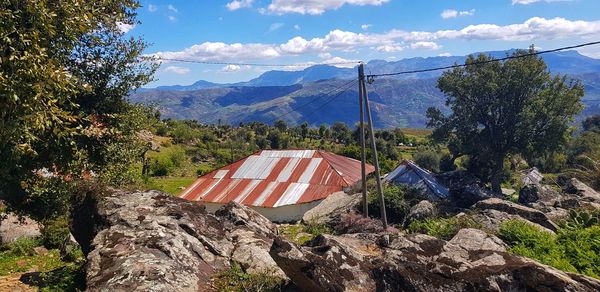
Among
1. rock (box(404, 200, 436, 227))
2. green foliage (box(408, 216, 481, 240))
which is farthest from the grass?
green foliage (box(408, 216, 481, 240))

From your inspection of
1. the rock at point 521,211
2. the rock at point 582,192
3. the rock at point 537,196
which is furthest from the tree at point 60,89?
the rock at point 582,192

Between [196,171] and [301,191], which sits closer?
[301,191]

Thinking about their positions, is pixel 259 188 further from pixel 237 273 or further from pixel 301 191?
pixel 237 273

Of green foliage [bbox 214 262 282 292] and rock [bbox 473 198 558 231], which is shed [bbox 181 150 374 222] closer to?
rock [bbox 473 198 558 231]

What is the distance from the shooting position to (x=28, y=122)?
27.0 feet

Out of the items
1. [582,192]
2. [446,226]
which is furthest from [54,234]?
[582,192]

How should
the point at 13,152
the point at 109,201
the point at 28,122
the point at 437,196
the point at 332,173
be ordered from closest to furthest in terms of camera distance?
the point at 28,122 < the point at 13,152 < the point at 109,201 < the point at 437,196 < the point at 332,173

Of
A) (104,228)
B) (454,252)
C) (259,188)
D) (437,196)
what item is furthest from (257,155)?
(454,252)

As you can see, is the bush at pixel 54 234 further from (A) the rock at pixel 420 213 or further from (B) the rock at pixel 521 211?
(B) the rock at pixel 521 211

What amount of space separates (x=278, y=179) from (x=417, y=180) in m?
12.0

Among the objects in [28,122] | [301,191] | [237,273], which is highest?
[28,122]

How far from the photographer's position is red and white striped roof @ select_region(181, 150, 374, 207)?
1427 inches

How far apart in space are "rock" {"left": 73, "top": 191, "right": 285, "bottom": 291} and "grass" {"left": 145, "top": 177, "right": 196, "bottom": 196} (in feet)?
111

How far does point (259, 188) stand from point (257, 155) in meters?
7.60
